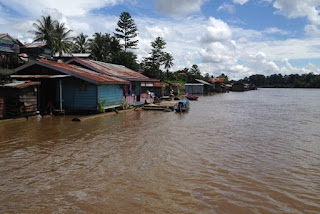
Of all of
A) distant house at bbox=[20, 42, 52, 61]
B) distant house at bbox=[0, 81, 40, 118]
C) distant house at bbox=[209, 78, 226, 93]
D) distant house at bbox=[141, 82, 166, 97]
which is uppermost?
distant house at bbox=[20, 42, 52, 61]

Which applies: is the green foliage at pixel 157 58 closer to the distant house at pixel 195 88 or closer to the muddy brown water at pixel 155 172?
the distant house at pixel 195 88

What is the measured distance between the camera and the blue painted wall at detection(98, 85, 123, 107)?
1672 cm

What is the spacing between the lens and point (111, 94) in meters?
18.1

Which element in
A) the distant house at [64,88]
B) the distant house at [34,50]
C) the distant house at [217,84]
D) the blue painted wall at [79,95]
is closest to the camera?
the distant house at [64,88]

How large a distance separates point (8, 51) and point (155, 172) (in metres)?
22.6

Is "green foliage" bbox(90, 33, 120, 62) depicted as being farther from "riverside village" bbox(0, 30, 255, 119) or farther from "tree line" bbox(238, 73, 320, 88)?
"tree line" bbox(238, 73, 320, 88)

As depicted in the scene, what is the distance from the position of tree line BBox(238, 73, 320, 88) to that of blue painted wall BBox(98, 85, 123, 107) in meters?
115

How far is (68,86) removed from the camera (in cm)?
1641

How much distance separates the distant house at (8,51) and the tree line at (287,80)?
118 metres

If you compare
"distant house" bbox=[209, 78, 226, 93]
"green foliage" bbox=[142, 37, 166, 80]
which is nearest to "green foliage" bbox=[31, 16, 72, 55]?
"green foliage" bbox=[142, 37, 166, 80]

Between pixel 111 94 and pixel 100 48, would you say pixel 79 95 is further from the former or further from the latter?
pixel 100 48

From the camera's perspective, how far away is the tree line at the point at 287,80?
4513 inches

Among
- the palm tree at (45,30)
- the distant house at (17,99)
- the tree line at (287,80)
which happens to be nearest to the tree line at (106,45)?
the palm tree at (45,30)

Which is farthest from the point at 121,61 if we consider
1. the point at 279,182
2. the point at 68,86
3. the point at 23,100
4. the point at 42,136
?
the point at 279,182
